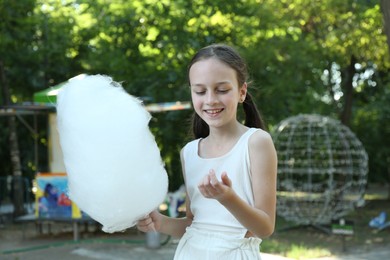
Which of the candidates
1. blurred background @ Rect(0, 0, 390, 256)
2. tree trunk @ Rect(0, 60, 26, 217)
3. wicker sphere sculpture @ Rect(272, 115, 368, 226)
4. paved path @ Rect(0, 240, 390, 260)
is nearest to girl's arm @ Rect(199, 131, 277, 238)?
paved path @ Rect(0, 240, 390, 260)

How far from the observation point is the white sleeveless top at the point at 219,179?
1.86 m

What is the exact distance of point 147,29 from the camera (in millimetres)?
10383

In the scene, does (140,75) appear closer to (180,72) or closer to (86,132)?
(180,72)

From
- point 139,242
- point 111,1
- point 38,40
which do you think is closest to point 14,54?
point 38,40

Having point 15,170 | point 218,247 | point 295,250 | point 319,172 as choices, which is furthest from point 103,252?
point 218,247

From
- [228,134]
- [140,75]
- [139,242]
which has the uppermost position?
[140,75]

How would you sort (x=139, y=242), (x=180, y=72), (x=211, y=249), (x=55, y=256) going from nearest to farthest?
(x=211, y=249) < (x=55, y=256) < (x=139, y=242) < (x=180, y=72)

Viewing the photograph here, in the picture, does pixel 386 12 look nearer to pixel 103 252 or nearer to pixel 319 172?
pixel 103 252

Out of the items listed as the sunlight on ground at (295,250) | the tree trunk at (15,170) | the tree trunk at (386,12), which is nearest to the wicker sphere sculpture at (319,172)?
the sunlight on ground at (295,250)

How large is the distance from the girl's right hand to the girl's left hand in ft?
1.25

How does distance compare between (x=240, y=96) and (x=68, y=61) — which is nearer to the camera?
(x=240, y=96)

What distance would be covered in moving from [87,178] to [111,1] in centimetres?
929

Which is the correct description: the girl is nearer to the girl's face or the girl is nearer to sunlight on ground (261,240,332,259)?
the girl's face

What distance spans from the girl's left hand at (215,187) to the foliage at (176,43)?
327 inches
